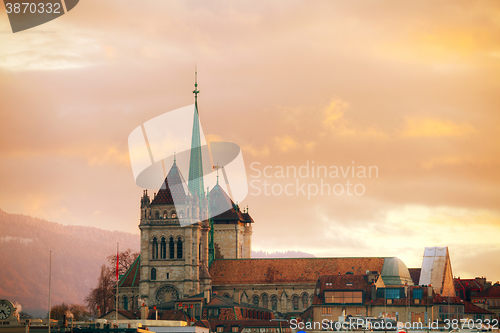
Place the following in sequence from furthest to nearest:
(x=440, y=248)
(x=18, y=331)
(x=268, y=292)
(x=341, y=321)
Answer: (x=440, y=248) → (x=268, y=292) → (x=341, y=321) → (x=18, y=331)

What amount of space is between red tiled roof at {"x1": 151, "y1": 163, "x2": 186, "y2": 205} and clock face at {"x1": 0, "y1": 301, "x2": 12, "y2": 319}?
61151 millimetres

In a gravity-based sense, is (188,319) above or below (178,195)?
below

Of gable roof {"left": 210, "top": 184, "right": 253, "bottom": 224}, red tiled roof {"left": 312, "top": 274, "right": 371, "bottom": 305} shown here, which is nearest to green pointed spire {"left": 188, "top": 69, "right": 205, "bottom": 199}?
gable roof {"left": 210, "top": 184, "right": 253, "bottom": 224}

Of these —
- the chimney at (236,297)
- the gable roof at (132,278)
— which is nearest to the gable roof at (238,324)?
the chimney at (236,297)

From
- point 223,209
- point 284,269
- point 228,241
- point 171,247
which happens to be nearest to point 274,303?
point 284,269

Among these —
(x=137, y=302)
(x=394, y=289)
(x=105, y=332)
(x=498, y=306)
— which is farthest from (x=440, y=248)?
(x=105, y=332)

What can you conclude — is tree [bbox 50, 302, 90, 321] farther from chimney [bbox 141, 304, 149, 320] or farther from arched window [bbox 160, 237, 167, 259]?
chimney [bbox 141, 304, 149, 320]

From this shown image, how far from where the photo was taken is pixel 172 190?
162 meters

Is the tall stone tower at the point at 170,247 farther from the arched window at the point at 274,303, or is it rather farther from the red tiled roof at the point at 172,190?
the arched window at the point at 274,303

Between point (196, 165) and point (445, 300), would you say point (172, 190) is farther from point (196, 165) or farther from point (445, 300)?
point (445, 300)

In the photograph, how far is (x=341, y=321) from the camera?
14112 cm

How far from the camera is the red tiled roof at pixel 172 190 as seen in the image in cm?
16038

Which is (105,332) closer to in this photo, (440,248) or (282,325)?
(282,325)

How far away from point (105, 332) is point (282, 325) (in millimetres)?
48593
